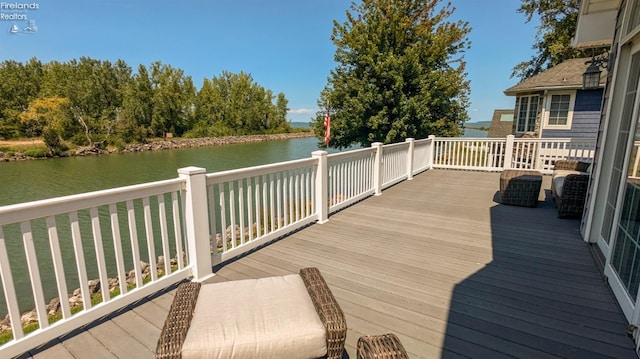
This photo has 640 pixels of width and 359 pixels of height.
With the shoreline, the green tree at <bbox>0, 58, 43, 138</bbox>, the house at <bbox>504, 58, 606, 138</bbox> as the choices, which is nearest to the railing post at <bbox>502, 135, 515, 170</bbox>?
the house at <bbox>504, 58, 606, 138</bbox>

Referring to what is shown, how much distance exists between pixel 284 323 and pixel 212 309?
1.28 feet

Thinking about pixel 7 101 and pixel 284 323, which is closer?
pixel 284 323

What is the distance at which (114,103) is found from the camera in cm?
3394

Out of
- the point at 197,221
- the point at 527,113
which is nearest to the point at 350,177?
the point at 197,221

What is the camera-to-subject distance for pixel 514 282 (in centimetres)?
256

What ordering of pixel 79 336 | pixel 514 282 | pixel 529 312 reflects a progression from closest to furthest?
pixel 79 336 → pixel 529 312 → pixel 514 282

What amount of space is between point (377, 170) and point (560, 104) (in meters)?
8.71

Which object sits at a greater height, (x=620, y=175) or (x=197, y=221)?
(x=620, y=175)

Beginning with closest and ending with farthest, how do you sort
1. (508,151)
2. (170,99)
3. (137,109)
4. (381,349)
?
(381,349) → (508,151) → (137,109) → (170,99)

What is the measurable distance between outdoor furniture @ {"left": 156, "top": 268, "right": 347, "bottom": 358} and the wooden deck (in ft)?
1.61

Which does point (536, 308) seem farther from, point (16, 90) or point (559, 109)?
point (16, 90)

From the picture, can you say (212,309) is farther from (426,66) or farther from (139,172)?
(139,172)

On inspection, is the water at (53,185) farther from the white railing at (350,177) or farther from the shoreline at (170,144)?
the white railing at (350,177)

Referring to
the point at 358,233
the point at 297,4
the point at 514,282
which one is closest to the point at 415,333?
the point at 514,282
